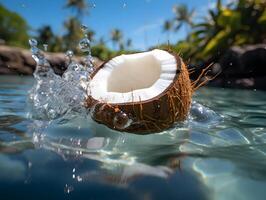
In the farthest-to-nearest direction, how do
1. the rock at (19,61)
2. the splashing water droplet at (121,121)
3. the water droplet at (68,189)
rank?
the rock at (19,61), the splashing water droplet at (121,121), the water droplet at (68,189)

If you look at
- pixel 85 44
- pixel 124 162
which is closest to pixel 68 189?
pixel 124 162

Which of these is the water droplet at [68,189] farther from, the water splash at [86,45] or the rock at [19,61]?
the rock at [19,61]

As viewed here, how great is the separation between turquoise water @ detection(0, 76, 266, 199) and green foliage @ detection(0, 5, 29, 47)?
5617cm

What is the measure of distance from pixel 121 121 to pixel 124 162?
600 millimetres

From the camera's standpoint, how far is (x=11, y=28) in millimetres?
57594

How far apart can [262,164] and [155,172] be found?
70cm

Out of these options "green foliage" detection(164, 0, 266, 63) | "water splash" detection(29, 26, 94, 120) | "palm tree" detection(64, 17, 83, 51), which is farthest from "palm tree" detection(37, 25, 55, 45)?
"water splash" detection(29, 26, 94, 120)

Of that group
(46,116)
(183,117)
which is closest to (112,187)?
(183,117)

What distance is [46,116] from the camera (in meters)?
3.37

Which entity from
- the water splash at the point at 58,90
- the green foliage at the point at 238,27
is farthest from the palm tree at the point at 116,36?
the water splash at the point at 58,90

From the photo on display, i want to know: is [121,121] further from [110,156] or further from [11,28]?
[11,28]

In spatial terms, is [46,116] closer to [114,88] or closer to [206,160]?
[114,88]

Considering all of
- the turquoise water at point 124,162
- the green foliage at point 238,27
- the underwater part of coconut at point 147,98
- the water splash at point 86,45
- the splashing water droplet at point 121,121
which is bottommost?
the turquoise water at point 124,162

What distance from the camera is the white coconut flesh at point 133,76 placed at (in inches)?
107
